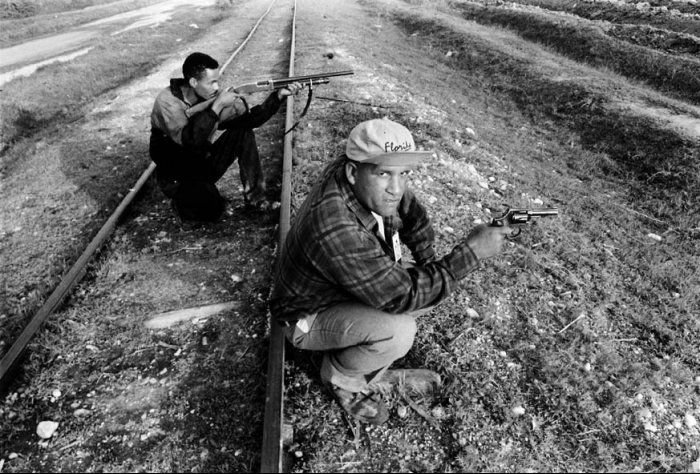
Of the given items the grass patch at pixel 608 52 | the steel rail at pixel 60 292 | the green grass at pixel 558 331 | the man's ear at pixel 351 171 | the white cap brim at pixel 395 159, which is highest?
the white cap brim at pixel 395 159

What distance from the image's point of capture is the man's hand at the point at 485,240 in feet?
8.11

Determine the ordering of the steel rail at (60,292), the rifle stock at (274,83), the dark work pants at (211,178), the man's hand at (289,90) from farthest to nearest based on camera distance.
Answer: the rifle stock at (274,83) < the man's hand at (289,90) < the dark work pants at (211,178) < the steel rail at (60,292)

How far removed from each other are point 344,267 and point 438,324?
1.60 meters

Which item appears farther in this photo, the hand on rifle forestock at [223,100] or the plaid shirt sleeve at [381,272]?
the hand on rifle forestock at [223,100]

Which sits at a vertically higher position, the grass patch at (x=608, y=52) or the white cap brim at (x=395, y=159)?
the white cap brim at (x=395, y=159)

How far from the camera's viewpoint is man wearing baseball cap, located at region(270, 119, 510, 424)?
221cm

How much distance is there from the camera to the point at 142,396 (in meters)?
3.02

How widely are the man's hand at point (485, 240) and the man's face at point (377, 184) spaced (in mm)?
527

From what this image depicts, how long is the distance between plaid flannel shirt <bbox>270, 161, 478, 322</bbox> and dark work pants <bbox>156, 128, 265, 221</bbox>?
2465 millimetres

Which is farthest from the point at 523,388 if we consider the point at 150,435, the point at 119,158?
the point at 119,158

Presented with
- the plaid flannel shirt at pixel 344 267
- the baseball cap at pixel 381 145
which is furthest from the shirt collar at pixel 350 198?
the baseball cap at pixel 381 145

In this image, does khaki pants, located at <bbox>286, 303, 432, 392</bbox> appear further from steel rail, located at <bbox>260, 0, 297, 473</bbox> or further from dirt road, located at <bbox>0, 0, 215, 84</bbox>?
dirt road, located at <bbox>0, 0, 215, 84</bbox>

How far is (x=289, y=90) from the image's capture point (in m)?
4.83

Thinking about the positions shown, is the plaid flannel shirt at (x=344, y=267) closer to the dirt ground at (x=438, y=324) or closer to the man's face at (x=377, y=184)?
the man's face at (x=377, y=184)
